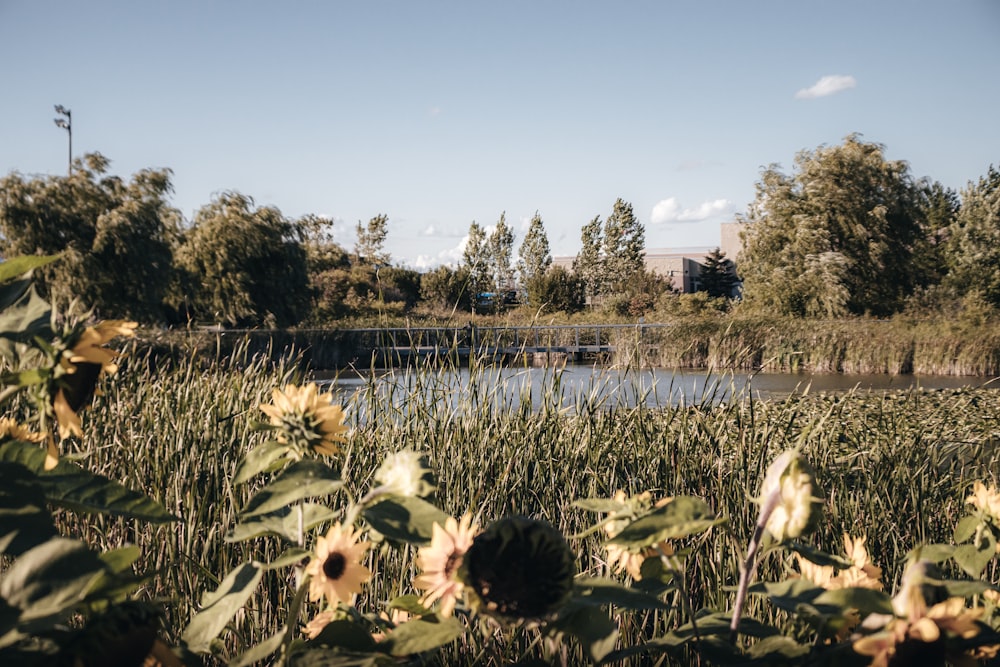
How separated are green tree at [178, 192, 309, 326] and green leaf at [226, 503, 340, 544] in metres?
16.2

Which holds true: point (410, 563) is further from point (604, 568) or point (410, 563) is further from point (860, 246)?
point (860, 246)

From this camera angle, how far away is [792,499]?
0.54 m

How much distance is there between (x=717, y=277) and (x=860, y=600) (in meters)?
37.3

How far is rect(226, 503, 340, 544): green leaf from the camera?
1.97 ft

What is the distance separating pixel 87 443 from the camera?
227cm

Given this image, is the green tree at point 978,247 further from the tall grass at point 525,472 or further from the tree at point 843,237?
the tall grass at point 525,472

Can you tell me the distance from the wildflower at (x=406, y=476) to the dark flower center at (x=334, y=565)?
10 cm

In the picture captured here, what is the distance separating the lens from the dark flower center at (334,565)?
0.65 metres

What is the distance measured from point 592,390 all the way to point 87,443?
5.28ft

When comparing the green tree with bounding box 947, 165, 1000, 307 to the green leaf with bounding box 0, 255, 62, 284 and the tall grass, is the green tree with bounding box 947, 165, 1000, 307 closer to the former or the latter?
the tall grass

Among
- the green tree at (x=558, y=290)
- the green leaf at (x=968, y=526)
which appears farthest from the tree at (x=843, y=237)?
the green leaf at (x=968, y=526)

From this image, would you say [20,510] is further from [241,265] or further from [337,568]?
[241,265]

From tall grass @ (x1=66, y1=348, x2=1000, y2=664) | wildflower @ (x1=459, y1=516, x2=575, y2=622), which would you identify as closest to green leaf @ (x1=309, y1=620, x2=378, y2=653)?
wildflower @ (x1=459, y1=516, x2=575, y2=622)

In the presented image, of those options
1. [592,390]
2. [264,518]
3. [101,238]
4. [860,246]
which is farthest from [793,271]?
[264,518]
